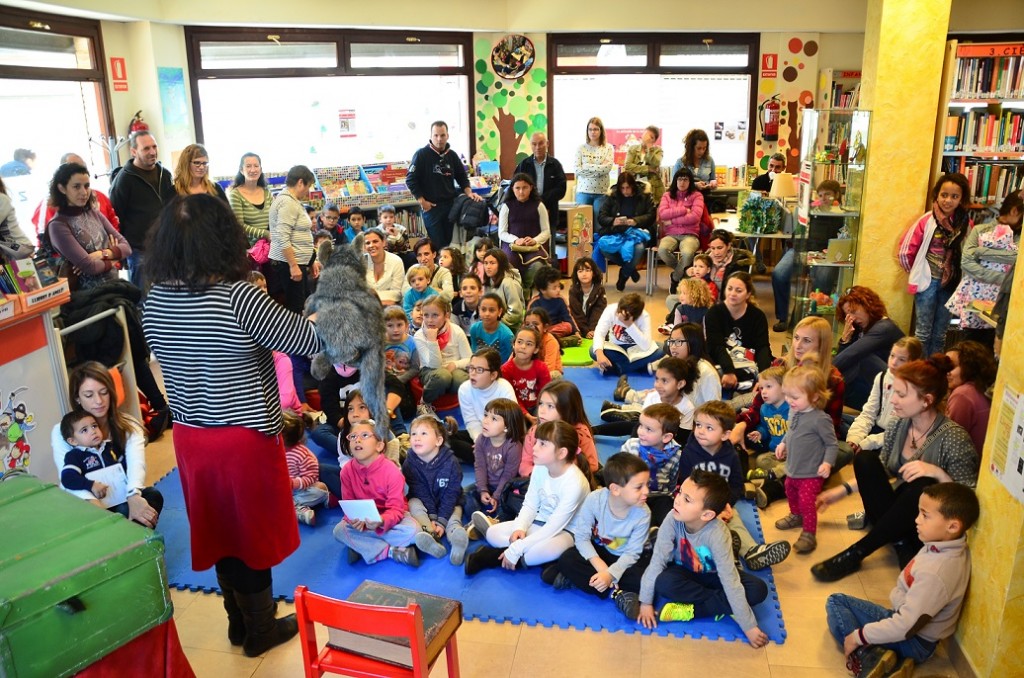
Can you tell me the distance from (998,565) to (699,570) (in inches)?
40.9

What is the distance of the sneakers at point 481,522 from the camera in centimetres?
395

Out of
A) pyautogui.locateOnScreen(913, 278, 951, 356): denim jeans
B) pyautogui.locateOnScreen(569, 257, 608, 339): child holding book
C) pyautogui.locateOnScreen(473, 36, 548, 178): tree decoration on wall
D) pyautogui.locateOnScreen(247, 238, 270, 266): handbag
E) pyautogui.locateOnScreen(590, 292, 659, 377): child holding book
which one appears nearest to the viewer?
pyautogui.locateOnScreen(913, 278, 951, 356): denim jeans

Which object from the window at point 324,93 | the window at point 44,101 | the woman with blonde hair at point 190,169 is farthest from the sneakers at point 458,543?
the window at point 324,93

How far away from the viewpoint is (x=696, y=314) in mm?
5941

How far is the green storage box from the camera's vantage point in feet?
6.32

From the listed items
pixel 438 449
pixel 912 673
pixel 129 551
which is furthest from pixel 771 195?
pixel 129 551

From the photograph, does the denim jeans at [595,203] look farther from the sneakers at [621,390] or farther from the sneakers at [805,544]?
the sneakers at [805,544]

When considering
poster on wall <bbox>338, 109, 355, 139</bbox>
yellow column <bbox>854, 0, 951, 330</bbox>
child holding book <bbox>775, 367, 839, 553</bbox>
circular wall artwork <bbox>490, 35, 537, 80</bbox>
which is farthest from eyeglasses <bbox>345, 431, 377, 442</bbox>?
circular wall artwork <bbox>490, 35, 537, 80</bbox>

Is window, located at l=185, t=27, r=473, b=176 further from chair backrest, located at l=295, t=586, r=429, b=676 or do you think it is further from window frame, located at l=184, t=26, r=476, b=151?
chair backrest, located at l=295, t=586, r=429, b=676

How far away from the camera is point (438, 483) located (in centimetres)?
409

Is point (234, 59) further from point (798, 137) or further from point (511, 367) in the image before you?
point (798, 137)

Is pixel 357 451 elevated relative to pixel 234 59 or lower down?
lower down

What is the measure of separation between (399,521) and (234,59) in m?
6.44

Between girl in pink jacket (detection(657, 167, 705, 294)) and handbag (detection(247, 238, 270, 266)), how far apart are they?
3783 millimetres
